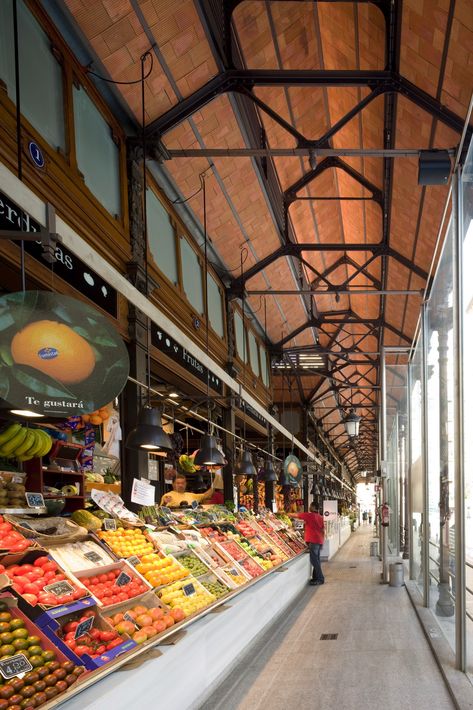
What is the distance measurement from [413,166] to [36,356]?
6.69 metres

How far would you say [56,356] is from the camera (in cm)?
276

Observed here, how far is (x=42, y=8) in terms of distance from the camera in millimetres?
5266

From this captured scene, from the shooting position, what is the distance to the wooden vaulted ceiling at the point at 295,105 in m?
6.04

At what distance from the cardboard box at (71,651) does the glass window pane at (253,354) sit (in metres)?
9.89

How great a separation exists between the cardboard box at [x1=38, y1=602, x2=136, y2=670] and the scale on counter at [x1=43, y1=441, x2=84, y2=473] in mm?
3742

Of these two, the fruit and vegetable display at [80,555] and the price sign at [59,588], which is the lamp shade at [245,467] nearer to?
the fruit and vegetable display at [80,555]

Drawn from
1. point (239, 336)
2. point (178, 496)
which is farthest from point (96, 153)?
point (178, 496)

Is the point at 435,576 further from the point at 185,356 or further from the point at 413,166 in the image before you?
the point at 413,166

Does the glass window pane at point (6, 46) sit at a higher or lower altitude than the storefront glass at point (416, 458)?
higher

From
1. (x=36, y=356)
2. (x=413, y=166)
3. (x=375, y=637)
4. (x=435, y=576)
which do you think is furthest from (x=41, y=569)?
(x=413, y=166)

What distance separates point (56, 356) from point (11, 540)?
232cm

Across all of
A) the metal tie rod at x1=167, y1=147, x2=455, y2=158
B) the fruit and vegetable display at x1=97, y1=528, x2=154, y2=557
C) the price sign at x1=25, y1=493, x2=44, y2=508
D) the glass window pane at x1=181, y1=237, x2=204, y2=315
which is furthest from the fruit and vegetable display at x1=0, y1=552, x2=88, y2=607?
the glass window pane at x1=181, y1=237, x2=204, y2=315

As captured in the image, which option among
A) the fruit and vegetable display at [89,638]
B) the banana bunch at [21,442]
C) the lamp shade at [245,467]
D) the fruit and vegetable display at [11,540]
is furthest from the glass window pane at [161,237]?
the fruit and vegetable display at [89,638]

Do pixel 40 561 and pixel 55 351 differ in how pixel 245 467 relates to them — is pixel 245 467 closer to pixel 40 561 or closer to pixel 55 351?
pixel 40 561
